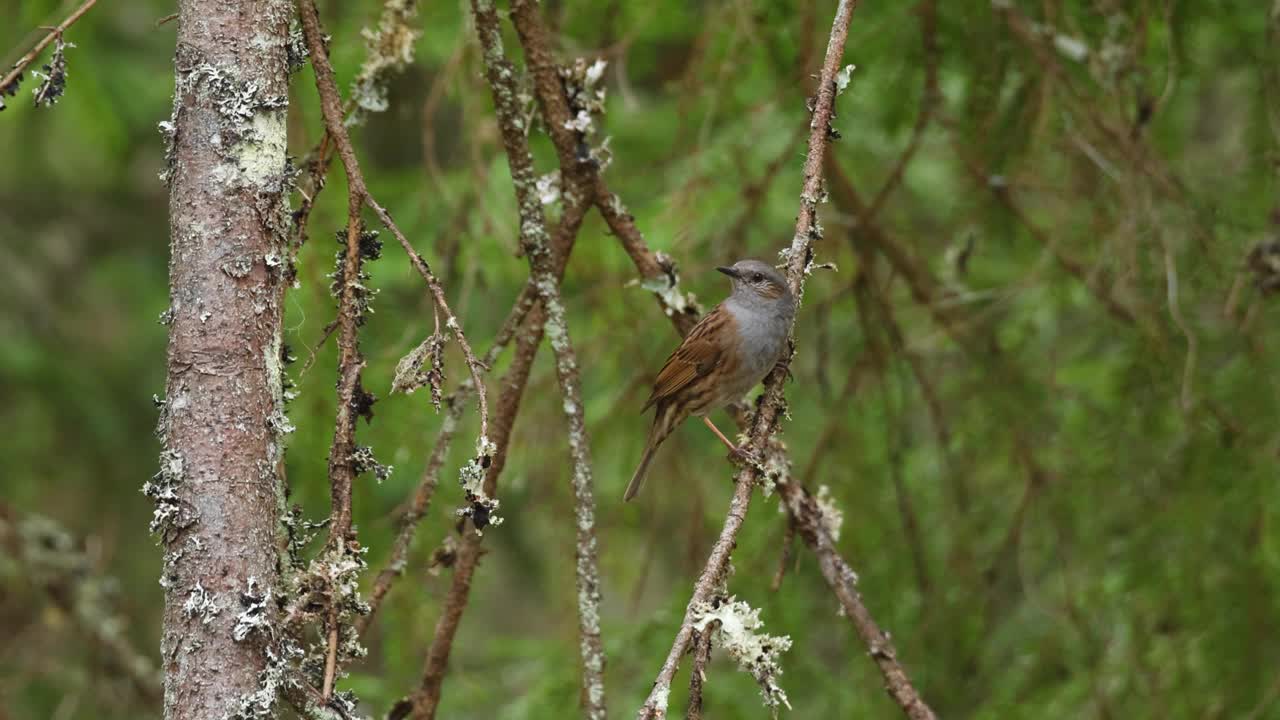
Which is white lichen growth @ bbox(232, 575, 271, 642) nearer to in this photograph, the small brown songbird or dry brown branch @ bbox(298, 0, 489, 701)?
dry brown branch @ bbox(298, 0, 489, 701)

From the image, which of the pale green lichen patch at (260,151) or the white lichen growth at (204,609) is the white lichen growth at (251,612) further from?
the pale green lichen patch at (260,151)

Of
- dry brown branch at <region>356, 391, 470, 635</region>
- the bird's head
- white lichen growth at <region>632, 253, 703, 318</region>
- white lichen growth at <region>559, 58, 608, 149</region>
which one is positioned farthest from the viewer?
the bird's head

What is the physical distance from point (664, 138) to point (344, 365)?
4074 millimetres

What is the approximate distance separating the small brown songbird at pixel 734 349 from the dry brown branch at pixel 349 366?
1.54 metres

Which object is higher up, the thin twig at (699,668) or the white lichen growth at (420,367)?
the white lichen growth at (420,367)

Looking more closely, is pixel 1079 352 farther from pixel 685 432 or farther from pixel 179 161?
pixel 179 161

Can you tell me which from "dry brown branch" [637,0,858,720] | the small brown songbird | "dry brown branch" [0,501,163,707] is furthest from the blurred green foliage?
"dry brown branch" [637,0,858,720]

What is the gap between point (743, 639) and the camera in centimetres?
241

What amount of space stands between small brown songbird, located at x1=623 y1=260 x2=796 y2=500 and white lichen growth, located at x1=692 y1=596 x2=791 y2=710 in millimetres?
1507

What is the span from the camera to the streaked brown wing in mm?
3781

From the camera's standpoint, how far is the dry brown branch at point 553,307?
3.08 m

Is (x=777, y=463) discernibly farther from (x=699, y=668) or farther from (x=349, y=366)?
(x=349, y=366)

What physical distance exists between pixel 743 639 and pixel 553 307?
43.4 inches

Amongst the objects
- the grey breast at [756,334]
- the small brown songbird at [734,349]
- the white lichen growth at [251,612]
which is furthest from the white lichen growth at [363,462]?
the grey breast at [756,334]
